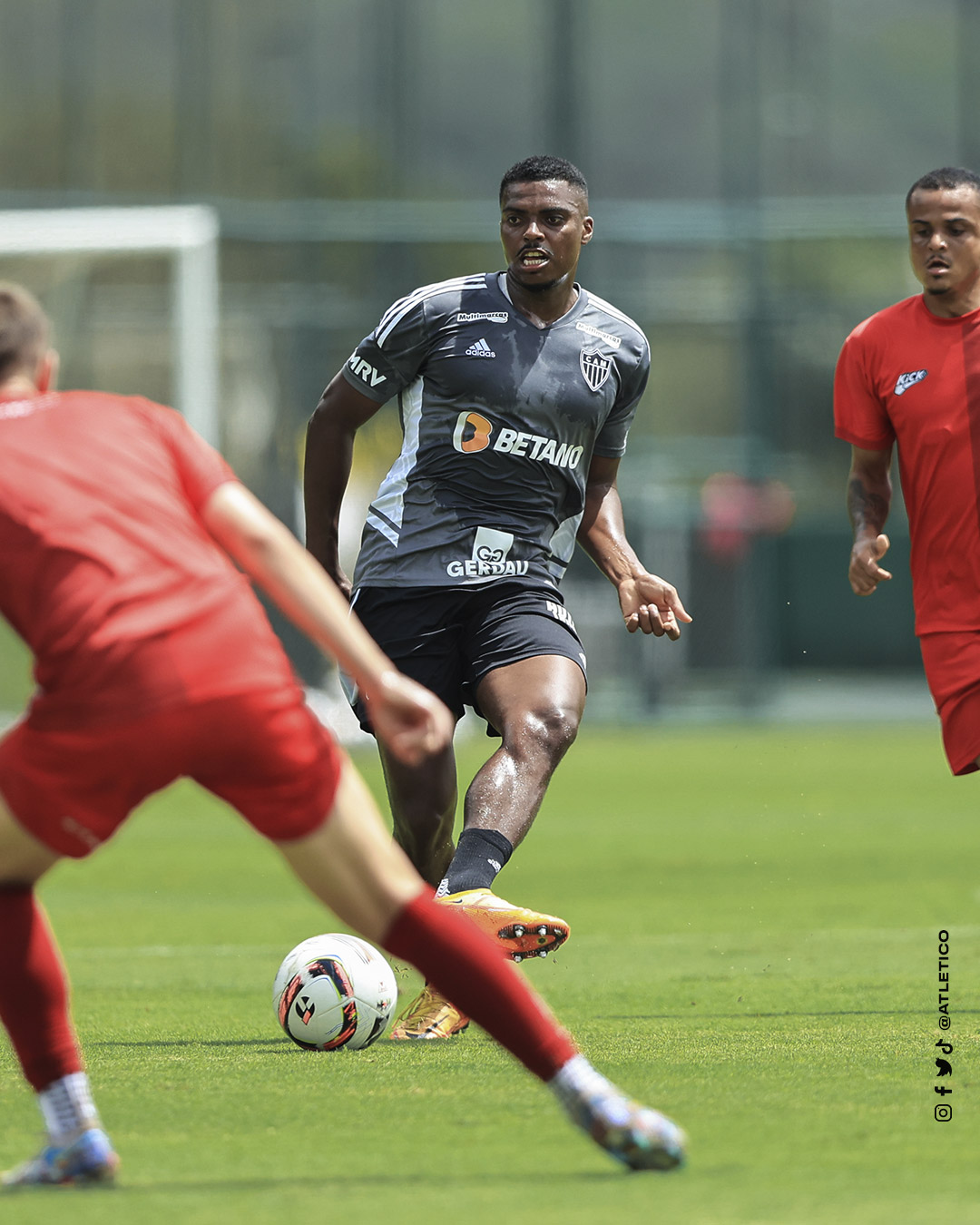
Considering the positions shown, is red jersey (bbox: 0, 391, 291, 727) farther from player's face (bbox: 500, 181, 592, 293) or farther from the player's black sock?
player's face (bbox: 500, 181, 592, 293)

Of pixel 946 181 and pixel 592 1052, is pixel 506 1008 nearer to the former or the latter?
pixel 592 1052

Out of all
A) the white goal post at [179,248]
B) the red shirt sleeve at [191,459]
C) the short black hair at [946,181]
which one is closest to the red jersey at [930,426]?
the short black hair at [946,181]

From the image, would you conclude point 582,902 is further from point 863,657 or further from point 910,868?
point 863,657

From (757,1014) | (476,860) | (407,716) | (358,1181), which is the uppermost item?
(407,716)

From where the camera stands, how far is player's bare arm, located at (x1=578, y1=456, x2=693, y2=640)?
6168 mm

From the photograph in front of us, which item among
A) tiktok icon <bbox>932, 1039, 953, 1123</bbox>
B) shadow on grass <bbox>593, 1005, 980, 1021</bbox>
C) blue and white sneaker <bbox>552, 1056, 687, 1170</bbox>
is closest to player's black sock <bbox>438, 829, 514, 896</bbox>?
shadow on grass <bbox>593, 1005, 980, 1021</bbox>

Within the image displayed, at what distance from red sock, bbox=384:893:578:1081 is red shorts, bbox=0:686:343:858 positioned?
0.29m

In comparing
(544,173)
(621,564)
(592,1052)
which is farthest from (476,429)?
(592,1052)

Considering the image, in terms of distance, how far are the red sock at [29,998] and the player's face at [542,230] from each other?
10.3 feet

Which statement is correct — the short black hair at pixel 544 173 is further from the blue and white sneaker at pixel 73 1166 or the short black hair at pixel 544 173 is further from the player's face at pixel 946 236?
the blue and white sneaker at pixel 73 1166

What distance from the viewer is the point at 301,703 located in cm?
395

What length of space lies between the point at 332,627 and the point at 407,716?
8.4 inches

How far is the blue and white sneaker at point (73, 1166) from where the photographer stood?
155 inches

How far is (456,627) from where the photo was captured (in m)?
6.48
